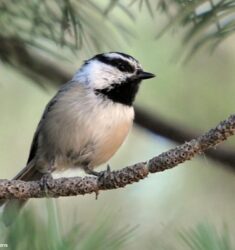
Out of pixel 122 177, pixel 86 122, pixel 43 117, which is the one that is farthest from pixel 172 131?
pixel 43 117

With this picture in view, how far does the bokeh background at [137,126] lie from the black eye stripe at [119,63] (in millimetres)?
36

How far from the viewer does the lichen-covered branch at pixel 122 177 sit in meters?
0.58

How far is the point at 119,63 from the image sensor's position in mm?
1470

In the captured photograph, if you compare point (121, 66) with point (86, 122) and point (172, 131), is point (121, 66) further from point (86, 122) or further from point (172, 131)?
point (172, 131)

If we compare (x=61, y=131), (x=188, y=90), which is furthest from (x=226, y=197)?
(x=61, y=131)

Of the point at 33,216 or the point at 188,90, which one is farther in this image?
the point at 188,90

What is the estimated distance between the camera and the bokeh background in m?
0.47

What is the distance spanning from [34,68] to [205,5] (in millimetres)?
362

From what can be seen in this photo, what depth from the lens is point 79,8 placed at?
87 cm

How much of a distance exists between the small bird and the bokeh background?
43mm

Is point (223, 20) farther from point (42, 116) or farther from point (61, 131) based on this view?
point (42, 116)

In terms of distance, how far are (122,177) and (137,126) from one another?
1.35 feet

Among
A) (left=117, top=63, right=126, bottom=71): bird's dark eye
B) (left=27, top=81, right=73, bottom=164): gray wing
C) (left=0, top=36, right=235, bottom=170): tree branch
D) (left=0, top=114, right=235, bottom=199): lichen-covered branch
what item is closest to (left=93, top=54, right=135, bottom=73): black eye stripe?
(left=117, top=63, right=126, bottom=71): bird's dark eye

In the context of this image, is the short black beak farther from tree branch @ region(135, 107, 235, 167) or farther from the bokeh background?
tree branch @ region(135, 107, 235, 167)
